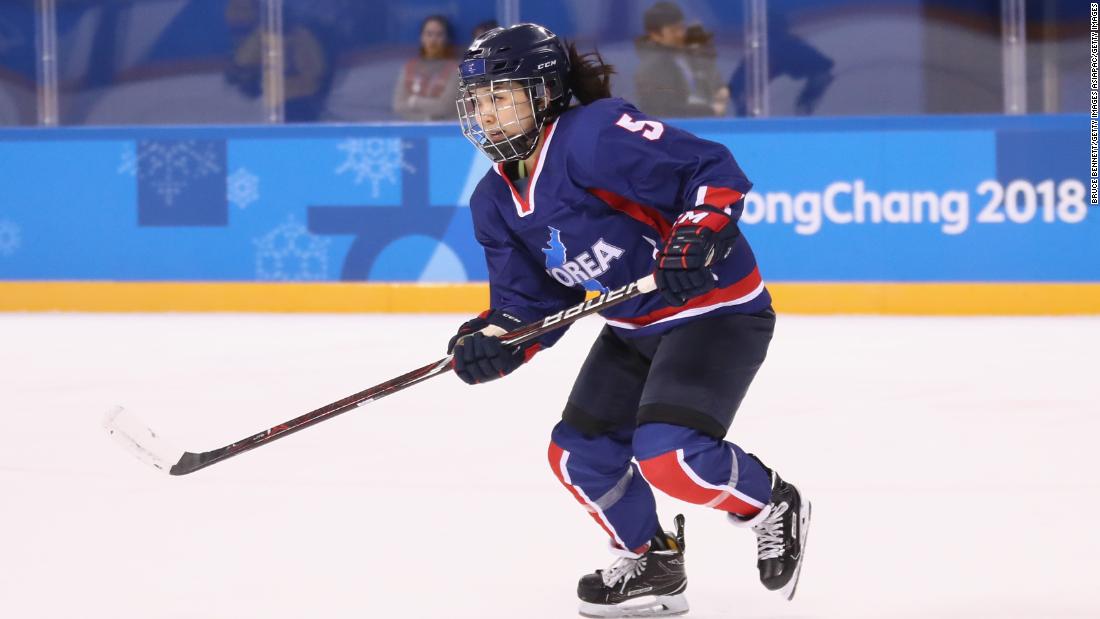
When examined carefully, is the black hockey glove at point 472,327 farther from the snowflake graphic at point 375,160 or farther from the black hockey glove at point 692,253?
the snowflake graphic at point 375,160

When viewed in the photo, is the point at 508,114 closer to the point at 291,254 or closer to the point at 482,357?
the point at 482,357

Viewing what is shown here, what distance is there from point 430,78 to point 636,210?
5358 millimetres

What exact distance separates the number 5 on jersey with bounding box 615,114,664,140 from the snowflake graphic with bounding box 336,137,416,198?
5018mm

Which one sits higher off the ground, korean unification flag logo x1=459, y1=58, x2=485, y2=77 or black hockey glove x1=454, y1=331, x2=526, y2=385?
korean unification flag logo x1=459, y1=58, x2=485, y2=77

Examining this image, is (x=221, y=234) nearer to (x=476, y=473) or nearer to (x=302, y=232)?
(x=302, y=232)

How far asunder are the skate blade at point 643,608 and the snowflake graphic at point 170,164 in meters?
5.50

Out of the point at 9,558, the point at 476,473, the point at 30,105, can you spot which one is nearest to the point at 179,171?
the point at 30,105

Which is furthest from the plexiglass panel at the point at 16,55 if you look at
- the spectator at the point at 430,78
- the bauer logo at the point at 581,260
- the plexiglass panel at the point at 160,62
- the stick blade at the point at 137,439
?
the bauer logo at the point at 581,260

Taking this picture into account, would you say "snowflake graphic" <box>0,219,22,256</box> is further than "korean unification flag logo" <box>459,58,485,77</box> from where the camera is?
Yes

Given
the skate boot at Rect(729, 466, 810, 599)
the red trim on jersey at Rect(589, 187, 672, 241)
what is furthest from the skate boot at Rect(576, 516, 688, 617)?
the red trim on jersey at Rect(589, 187, 672, 241)

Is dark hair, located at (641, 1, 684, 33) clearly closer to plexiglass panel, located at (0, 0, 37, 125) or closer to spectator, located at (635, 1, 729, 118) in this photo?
spectator, located at (635, 1, 729, 118)

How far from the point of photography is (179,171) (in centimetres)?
732

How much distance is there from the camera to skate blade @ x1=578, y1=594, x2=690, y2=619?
2.17 metres

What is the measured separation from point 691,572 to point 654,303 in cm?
46
